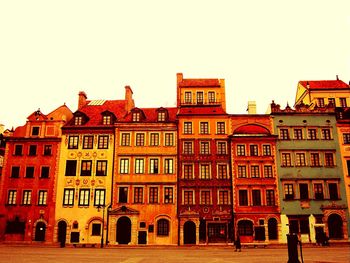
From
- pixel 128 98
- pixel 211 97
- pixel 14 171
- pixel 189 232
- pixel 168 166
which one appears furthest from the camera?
pixel 128 98

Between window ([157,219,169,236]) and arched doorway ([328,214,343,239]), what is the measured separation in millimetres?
18628

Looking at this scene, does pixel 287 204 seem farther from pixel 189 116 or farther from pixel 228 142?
pixel 189 116

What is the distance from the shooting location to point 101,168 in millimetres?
44031

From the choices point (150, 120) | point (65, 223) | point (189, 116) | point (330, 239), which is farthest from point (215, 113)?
point (65, 223)

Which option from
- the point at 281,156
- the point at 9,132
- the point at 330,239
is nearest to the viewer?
the point at 330,239

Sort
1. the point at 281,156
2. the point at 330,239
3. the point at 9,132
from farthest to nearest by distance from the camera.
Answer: the point at 9,132
the point at 281,156
the point at 330,239

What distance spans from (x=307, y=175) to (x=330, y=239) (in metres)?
7.51

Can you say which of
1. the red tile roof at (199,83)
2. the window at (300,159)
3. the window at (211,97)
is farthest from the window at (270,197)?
the red tile roof at (199,83)

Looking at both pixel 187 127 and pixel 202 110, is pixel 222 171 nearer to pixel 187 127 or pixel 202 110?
pixel 187 127

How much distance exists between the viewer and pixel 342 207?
4150cm

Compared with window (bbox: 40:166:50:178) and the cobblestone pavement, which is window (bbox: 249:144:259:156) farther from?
window (bbox: 40:166:50:178)

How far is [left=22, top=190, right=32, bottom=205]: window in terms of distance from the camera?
43188 mm

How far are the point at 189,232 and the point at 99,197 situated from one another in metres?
11.4

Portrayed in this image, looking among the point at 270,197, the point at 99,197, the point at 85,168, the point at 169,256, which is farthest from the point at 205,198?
the point at 169,256
